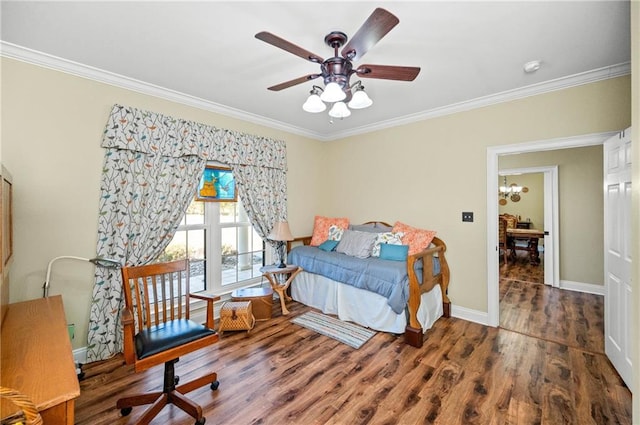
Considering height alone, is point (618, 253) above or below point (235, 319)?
above

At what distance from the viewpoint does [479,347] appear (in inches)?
106

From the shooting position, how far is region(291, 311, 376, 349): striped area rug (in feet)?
9.42

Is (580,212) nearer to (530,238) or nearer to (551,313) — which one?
(530,238)

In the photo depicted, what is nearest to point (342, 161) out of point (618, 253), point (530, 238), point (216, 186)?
point (216, 186)

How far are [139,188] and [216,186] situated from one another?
0.90 m

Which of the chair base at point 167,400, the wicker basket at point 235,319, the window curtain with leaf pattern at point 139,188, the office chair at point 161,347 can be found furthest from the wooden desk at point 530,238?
the chair base at point 167,400

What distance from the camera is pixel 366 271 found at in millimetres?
3111

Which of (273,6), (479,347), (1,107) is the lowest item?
(479,347)

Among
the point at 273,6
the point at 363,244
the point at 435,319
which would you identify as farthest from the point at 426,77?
the point at 435,319

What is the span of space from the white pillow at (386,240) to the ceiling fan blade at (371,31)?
230 cm

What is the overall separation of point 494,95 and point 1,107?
14.5 feet

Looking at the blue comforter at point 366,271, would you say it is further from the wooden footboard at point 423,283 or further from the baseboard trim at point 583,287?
the baseboard trim at point 583,287

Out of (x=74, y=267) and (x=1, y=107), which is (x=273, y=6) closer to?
(x=1, y=107)

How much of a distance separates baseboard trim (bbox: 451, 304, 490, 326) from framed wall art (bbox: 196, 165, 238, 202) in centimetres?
310
